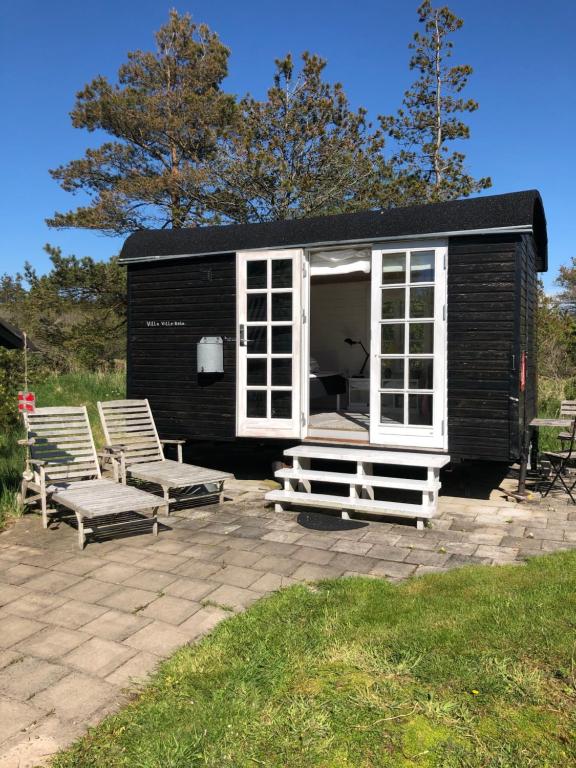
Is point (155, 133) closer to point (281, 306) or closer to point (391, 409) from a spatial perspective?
point (281, 306)

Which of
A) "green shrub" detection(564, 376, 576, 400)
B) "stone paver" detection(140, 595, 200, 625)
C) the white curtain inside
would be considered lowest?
"stone paver" detection(140, 595, 200, 625)

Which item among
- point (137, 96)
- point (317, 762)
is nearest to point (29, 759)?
point (317, 762)

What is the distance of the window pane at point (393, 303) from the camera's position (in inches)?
230

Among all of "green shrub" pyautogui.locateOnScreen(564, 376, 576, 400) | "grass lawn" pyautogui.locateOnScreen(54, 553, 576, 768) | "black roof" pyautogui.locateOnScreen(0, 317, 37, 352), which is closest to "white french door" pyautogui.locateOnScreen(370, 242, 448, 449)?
"grass lawn" pyautogui.locateOnScreen(54, 553, 576, 768)

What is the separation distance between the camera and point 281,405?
254 inches

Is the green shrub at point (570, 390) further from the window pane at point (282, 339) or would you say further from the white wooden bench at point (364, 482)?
the window pane at point (282, 339)

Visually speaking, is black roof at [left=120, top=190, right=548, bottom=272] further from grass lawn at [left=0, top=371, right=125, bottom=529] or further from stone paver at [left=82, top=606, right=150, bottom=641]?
stone paver at [left=82, top=606, right=150, bottom=641]

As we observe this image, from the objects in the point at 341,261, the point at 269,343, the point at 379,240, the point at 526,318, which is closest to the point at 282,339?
the point at 269,343

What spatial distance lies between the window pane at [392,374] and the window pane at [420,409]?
0.61 feet

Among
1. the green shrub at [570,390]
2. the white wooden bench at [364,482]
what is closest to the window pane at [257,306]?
the white wooden bench at [364,482]

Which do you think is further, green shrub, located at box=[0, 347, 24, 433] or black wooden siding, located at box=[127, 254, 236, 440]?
green shrub, located at box=[0, 347, 24, 433]

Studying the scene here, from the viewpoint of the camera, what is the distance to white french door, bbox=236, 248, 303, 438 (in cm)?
634

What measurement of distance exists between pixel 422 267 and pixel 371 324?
2.40ft

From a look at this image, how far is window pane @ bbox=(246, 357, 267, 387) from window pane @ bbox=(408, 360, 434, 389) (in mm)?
1604
